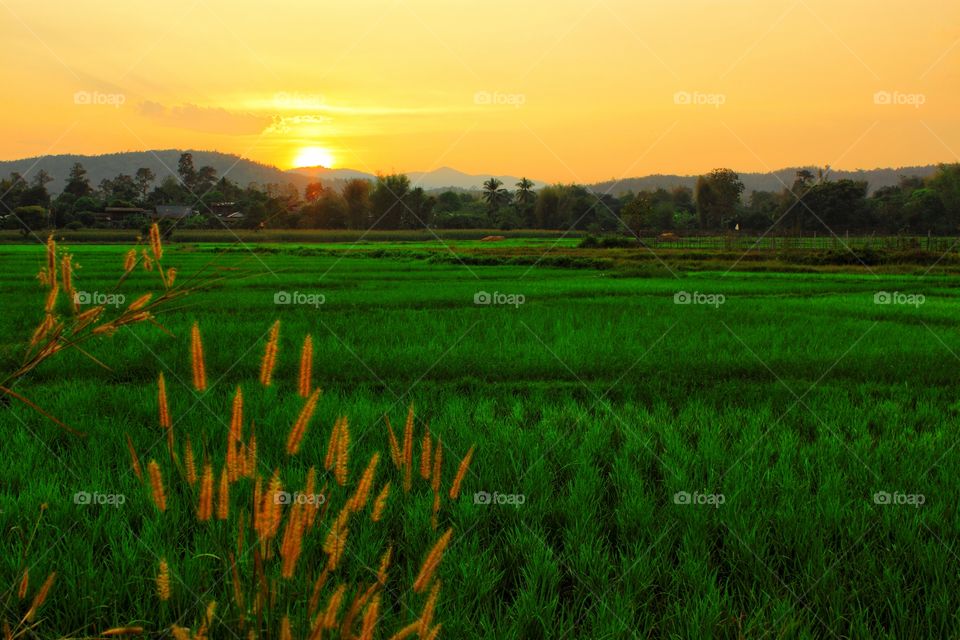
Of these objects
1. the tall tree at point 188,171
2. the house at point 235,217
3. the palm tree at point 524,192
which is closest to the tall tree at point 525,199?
the palm tree at point 524,192

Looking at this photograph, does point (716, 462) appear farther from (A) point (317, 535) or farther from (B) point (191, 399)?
(B) point (191, 399)

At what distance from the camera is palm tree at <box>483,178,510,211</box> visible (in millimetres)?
86338

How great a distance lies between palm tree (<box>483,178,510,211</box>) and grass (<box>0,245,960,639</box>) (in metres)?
73.9

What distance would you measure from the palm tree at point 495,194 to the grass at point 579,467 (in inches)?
2910

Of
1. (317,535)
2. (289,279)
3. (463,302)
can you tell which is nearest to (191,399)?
(317,535)

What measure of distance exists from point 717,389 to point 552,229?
202 feet

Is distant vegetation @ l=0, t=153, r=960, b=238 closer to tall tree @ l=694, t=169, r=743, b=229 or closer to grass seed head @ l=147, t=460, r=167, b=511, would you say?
tall tree @ l=694, t=169, r=743, b=229

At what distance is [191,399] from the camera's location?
261 inches

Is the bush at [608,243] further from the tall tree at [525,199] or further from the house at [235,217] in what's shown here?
the house at [235,217]

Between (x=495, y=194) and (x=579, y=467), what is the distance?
8735 cm

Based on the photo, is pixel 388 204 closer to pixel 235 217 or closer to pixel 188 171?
pixel 188 171

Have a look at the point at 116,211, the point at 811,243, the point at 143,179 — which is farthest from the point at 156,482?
the point at 143,179

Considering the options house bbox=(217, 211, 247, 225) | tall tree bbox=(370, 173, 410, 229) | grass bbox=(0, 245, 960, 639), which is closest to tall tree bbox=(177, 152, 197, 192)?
tall tree bbox=(370, 173, 410, 229)

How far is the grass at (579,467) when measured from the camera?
3.09 metres
